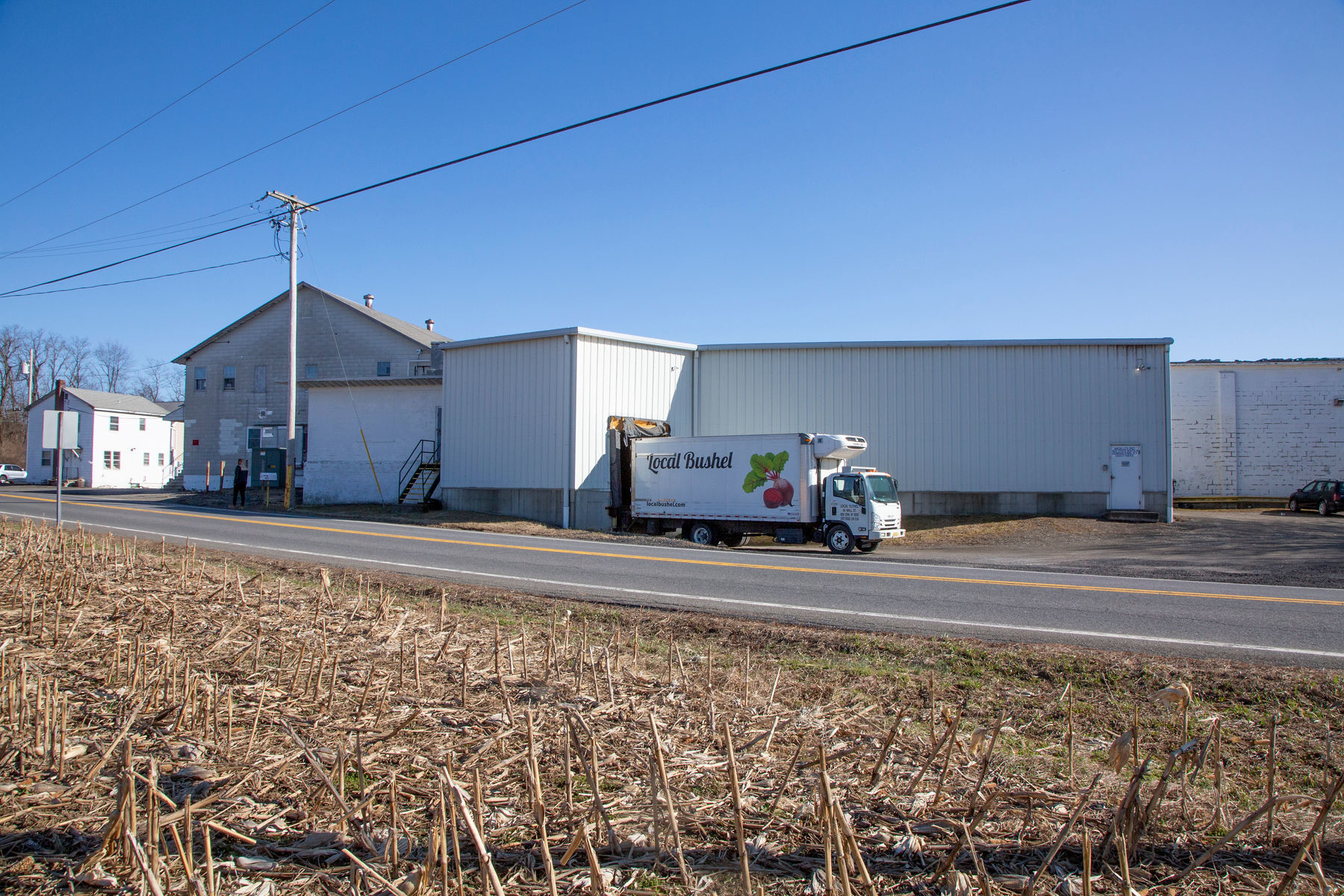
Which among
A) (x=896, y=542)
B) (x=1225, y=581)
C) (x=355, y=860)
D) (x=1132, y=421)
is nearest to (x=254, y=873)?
(x=355, y=860)

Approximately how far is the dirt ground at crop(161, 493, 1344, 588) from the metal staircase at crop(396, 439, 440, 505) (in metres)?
1.52

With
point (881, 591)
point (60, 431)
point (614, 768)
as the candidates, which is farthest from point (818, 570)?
point (60, 431)

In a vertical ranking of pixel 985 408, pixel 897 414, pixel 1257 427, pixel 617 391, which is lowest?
pixel 897 414

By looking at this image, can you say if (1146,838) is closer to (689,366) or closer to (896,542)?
(896,542)

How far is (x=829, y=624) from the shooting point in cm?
928

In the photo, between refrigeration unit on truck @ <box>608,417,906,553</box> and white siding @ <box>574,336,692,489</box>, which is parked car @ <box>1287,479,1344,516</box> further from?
white siding @ <box>574,336,692,489</box>

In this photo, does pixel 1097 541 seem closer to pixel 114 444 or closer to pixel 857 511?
pixel 857 511

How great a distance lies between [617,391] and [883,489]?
10377mm

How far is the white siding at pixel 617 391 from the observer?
27094 mm

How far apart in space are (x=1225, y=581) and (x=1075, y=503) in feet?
51.9

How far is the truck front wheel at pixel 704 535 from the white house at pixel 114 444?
46.6 m

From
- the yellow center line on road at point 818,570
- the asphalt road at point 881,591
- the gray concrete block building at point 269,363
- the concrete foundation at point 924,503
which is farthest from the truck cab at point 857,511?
the gray concrete block building at point 269,363

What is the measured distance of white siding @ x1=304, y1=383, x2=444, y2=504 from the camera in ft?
109

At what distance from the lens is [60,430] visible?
50.9 ft
